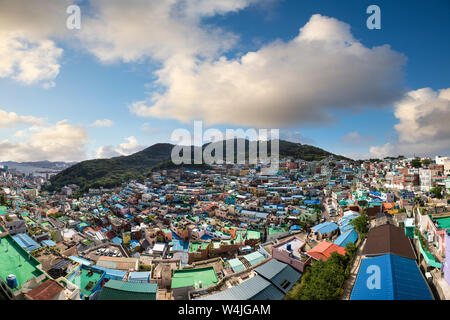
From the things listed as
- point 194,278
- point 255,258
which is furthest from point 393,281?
point 194,278

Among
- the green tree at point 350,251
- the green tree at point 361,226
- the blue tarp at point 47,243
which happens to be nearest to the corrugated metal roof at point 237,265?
the green tree at point 350,251

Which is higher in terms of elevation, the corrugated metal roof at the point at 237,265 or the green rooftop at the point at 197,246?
the corrugated metal roof at the point at 237,265

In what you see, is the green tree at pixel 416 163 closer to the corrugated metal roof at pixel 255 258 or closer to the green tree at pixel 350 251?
the green tree at pixel 350 251

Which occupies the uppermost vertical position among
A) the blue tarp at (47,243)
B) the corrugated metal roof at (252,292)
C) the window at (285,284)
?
the corrugated metal roof at (252,292)

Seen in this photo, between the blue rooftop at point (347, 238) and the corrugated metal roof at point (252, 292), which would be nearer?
the corrugated metal roof at point (252, 292)

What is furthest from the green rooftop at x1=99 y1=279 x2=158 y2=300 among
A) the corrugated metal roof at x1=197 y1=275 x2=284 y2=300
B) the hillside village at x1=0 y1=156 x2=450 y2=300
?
the corrugated metal roof at x1=197 y1=275 x2=284 y2=300

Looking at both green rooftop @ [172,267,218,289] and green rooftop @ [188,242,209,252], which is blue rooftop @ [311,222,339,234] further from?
green rooftop @ [172,267,218,289]

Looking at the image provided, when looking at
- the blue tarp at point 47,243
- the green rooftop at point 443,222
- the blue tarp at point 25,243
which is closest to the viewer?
the green rooftop at point 443,222
